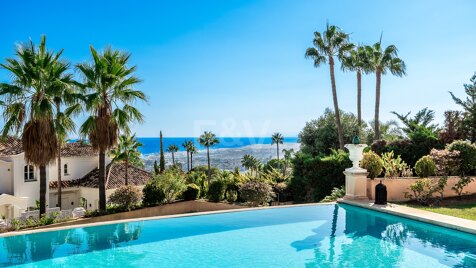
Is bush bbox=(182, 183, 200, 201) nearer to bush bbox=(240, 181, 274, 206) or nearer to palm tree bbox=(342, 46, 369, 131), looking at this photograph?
bush bbox=(240, 181, 274, 206)

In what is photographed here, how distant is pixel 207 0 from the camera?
67.6 ft

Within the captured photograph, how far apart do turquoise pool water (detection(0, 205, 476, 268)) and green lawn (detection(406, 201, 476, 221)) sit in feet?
5.02

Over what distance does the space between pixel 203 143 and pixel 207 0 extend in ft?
162

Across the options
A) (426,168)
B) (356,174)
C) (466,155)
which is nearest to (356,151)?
(356,174)

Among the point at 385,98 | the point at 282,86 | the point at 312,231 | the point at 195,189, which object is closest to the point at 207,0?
the point at 195,189

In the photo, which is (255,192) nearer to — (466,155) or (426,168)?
(426,168)

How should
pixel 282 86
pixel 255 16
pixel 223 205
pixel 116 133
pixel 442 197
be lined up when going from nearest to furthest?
pixel 442 197 → pixel 116 133 → pixel 223 205 → pixel 255 16 → pixel 282 86

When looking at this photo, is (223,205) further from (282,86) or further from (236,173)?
(282,86)

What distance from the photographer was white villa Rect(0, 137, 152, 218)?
27.3 metres

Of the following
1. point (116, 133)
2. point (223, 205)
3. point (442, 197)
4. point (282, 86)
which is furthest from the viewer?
point (282, 86)

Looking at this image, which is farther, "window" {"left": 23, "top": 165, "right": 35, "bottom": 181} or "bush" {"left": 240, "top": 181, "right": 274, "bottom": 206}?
"window" {"left": 23, "top": 165, "right": 35, "bottom": 181}

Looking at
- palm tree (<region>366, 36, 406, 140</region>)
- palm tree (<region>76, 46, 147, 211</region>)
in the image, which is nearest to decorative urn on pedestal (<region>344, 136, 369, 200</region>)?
palm tree (<region>76, 46, 147, 211</region>)

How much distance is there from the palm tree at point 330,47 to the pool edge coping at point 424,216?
1842 centimetres

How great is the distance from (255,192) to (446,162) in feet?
33.3
